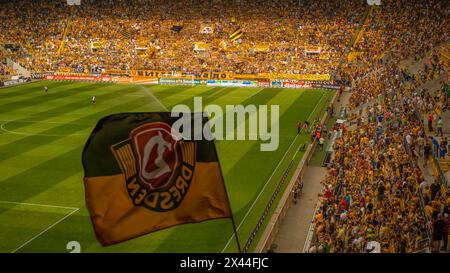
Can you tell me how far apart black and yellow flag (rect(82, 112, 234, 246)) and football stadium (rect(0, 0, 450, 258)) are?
0.02m

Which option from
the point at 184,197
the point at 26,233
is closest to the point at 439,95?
the point at 26,233

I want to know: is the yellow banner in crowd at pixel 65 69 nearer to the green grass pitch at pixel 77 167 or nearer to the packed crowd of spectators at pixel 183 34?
the packed crowd of spectators at pixel 183 34

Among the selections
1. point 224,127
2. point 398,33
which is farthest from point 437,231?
point 398,33

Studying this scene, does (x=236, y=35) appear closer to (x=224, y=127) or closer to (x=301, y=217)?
(x=224, y=127)

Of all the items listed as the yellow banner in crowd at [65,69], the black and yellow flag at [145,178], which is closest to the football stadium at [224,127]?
the black and yellow flag at [145,178]

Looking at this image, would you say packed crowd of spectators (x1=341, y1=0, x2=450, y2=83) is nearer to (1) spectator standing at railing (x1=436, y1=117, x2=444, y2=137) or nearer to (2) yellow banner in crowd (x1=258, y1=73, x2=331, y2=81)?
(2) yellow banner in crowd (x1=258, y1=73, x2=331, y2=81)

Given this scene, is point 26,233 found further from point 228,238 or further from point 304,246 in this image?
point 304,246

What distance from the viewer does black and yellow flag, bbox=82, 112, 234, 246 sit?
21.0 ft

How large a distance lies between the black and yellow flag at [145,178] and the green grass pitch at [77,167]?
0.63 m

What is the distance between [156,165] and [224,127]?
29.6m

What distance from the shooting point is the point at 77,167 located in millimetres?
27281

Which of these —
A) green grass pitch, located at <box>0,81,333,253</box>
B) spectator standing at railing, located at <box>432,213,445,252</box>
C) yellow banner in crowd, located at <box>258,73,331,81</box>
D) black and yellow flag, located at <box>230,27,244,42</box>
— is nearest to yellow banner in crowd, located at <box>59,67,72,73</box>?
green grass pitch, located at <box>0,81,333,253</box>

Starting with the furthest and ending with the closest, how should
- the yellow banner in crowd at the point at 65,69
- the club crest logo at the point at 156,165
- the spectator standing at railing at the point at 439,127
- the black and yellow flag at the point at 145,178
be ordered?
the yellow banner in crowd at the point at 65,69 → the spectator standing at railing at the point at 439,127 → the club crest logo at the point at 156,165 → the black and yellow flag at the point at 145,178

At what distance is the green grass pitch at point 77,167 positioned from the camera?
19.0m
